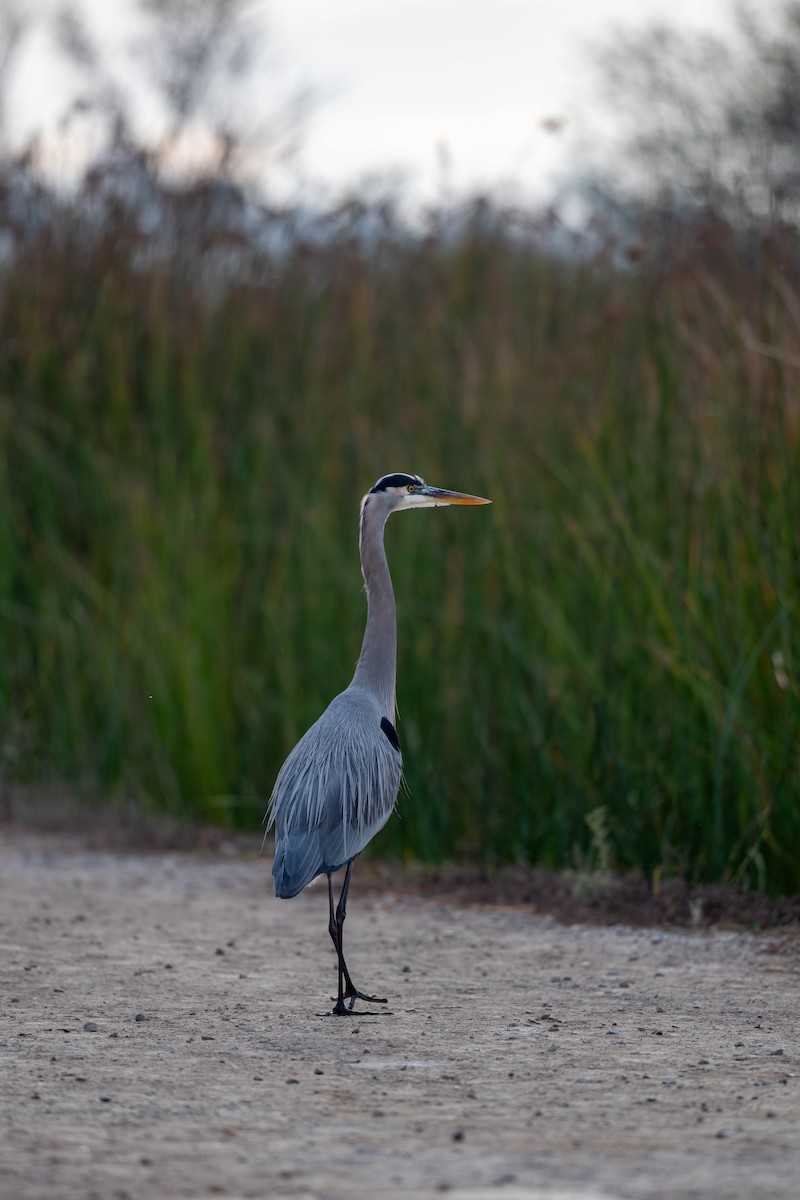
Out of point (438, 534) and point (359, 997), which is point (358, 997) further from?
point (438, 534)

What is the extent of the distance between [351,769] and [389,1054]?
107 cm

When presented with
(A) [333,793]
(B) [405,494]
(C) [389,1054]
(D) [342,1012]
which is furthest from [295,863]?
(B) [405,494]

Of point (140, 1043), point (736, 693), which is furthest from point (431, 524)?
point (140, 1043)

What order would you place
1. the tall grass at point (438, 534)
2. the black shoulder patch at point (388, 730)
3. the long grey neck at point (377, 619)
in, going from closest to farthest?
the black shoulder patch at point (388, 730) → the long grey neck at point (377, 619) → the tall grass at point (438, 534)

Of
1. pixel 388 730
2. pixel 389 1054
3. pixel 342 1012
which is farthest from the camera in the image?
pixel 388 730

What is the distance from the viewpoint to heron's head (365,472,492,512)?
6.15 meters

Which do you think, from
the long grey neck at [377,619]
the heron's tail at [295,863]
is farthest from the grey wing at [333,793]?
the long grey neck at [377,619]

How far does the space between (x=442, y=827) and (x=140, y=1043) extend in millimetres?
3011

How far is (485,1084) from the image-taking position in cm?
441

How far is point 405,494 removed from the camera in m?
6.19

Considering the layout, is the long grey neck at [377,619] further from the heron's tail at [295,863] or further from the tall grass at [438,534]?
the tall grass at [438,534]

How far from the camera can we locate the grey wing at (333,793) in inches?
210

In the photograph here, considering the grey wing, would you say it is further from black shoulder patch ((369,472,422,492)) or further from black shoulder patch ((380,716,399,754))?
black shoulder patch ((369,472,422,492))

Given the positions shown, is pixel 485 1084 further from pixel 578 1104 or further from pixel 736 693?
pixel 736 693
